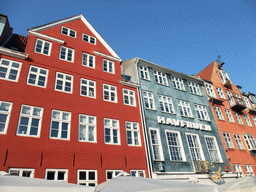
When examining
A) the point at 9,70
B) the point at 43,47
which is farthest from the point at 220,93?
the point at 9,70

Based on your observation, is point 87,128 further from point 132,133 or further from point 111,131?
point 132,133

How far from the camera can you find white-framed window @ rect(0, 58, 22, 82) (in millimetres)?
12711

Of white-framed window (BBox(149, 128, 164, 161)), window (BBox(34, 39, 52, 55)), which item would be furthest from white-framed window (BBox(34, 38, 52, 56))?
white-framed window (BBox(149, 128, 164, 161))

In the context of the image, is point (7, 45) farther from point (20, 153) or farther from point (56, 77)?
point (20, 153)

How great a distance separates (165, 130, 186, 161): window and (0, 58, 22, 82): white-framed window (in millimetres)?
13802

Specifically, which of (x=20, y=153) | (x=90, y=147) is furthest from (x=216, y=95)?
(x=20, y=153)

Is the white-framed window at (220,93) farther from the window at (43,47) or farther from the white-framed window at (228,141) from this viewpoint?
the window at (43,47)

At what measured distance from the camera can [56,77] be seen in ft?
48.2

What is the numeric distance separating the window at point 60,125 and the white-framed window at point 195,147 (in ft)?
41.4

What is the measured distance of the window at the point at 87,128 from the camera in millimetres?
13506

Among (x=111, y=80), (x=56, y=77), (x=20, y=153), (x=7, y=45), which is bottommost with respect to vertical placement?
(x=20, y=153)

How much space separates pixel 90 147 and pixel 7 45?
11.0 metres

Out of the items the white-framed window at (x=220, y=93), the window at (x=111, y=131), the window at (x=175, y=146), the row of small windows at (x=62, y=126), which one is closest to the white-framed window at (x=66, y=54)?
the row of small windows at (x=62, y=126)

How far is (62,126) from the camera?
13.0 metres
